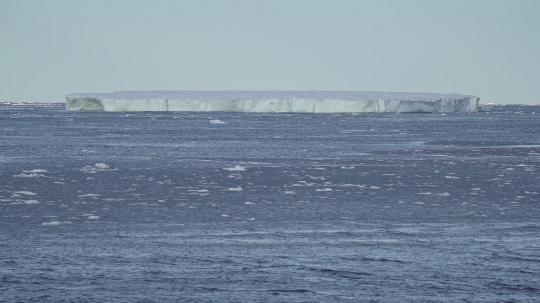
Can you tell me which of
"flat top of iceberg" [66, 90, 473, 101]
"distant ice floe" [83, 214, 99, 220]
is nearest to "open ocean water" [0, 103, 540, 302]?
"distant ice floe" [83, 214, 99, 220]

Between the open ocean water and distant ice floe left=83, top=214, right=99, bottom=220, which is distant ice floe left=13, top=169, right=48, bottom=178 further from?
distant ice floe left=83, top=214, right=99, bottom=220

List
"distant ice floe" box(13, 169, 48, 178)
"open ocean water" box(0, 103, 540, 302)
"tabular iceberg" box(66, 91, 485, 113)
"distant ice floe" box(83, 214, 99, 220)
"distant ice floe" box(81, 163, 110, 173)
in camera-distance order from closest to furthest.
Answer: "open ocean water" box(0, 103, 540, 302) < "distant ice floe" box(83, 214, 99, 220) < "distant ice floe" box(13, 169, 48, 178) < "distant ice floe" box(81, 163, 110, 173) < "tabular iceberg" box(66, 91, 485, 113)

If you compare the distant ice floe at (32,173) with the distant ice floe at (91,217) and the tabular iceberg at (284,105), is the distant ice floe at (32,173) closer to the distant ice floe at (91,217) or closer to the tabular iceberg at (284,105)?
the distant ice floe at (91,217)

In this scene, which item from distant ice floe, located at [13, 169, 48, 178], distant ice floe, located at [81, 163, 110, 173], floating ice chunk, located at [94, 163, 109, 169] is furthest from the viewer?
floating ice chunk, located at [94, 163, 109, 169]

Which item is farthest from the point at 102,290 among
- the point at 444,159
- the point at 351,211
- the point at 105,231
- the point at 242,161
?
the point at 444,159

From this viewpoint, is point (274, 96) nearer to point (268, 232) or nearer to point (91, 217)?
point (91, 217)

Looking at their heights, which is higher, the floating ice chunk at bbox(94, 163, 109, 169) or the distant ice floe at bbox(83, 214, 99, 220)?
the distant ice floe at bbox(83, 214, 99, 220)

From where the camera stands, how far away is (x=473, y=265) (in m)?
7.46

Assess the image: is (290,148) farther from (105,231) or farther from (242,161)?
(105,231)

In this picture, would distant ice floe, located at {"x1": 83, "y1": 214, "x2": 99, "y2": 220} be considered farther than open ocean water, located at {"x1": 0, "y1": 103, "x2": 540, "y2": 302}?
Yes

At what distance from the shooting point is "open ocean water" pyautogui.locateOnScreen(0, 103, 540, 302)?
21.9 feet

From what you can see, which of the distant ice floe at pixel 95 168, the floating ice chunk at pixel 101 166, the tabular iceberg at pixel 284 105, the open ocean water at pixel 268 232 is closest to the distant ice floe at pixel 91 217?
the open ocean water at pixel 268 232

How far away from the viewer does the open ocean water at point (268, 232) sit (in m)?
6.67

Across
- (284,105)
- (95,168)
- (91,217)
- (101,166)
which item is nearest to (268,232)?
(91,217)
